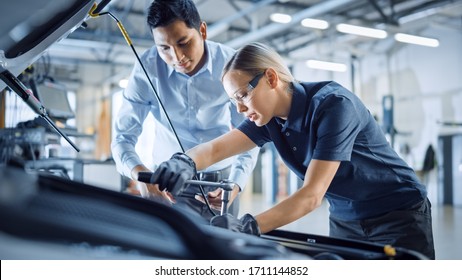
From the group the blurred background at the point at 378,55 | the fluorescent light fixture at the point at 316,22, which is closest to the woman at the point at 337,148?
the blurred background at the point at 378,55

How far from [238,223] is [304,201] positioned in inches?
5.9

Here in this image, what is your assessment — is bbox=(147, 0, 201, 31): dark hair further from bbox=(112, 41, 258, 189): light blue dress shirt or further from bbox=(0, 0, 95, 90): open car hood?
bbox=(0, 0, 95, 90): open car hood

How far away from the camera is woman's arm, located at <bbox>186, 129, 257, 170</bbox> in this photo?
112cm

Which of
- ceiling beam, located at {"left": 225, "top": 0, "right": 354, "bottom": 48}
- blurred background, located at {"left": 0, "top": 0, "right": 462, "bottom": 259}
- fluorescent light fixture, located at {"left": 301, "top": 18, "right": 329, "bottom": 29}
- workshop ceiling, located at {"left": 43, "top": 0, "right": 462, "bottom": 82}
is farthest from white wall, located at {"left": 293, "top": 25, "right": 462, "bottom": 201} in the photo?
fluorescent light fixture, located at {"left": 301, "top": 18, "right": 329, "bottom": 29}

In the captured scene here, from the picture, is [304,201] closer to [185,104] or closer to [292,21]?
[185,104]

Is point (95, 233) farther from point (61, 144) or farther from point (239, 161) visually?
point (61, 144)

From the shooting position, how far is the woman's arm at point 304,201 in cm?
85

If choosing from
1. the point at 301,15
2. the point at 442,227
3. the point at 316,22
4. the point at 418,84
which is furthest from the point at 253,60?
the point at 418,84

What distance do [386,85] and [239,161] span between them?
579cm

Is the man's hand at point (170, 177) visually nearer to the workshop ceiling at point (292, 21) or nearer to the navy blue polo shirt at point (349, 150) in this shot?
the navy blue polo shirt at point (349, 150)

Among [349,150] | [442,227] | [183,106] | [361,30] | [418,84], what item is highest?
[361,30]

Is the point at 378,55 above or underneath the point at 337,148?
above

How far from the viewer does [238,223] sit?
31.6 inches

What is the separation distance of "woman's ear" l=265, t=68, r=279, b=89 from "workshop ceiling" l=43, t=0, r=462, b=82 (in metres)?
3.63
